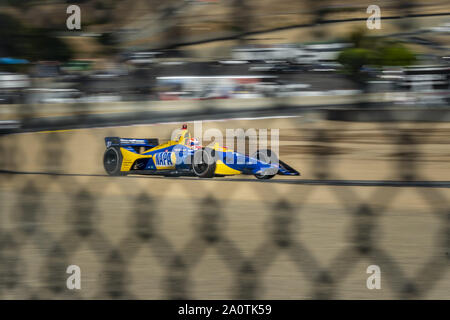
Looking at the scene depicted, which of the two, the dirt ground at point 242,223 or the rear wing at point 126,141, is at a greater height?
the rear wing at point 126,141

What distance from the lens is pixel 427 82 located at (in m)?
0.65

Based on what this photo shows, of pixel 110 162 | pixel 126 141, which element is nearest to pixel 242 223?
pixel 126 141

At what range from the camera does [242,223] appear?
1.09 meters

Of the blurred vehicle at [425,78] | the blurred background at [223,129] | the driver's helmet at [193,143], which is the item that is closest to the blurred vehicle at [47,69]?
the blurred background at [223,129]

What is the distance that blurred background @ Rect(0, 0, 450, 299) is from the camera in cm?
67

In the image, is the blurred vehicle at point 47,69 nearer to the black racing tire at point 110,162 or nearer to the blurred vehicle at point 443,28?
the blurred vehicle at point 443,28

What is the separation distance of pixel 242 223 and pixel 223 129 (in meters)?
0.24

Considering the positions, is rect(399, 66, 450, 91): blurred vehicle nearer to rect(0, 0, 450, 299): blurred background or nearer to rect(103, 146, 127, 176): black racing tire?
rect(0, 0, 450, 299): blurred background

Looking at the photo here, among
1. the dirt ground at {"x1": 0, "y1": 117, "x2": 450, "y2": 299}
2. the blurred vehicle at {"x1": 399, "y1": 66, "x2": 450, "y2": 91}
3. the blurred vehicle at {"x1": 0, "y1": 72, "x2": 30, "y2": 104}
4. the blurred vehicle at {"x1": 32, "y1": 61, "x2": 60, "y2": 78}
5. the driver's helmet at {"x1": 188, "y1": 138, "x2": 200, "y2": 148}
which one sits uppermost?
the blurred vehicle at {"x1": 32, "y1": 61, "x2": 60, "y2": 78}

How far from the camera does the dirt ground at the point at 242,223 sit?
759 millimetres

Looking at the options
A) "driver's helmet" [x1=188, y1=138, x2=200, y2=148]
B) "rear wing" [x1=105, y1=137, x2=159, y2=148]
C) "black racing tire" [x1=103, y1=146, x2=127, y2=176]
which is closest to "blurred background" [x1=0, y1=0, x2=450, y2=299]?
"rear wing" [x1=105, y1=137, x2=159, y2=148]

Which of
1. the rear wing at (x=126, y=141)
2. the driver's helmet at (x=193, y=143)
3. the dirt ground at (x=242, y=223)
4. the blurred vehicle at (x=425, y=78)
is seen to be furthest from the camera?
the driver's helmet at (x=193, y=143)
